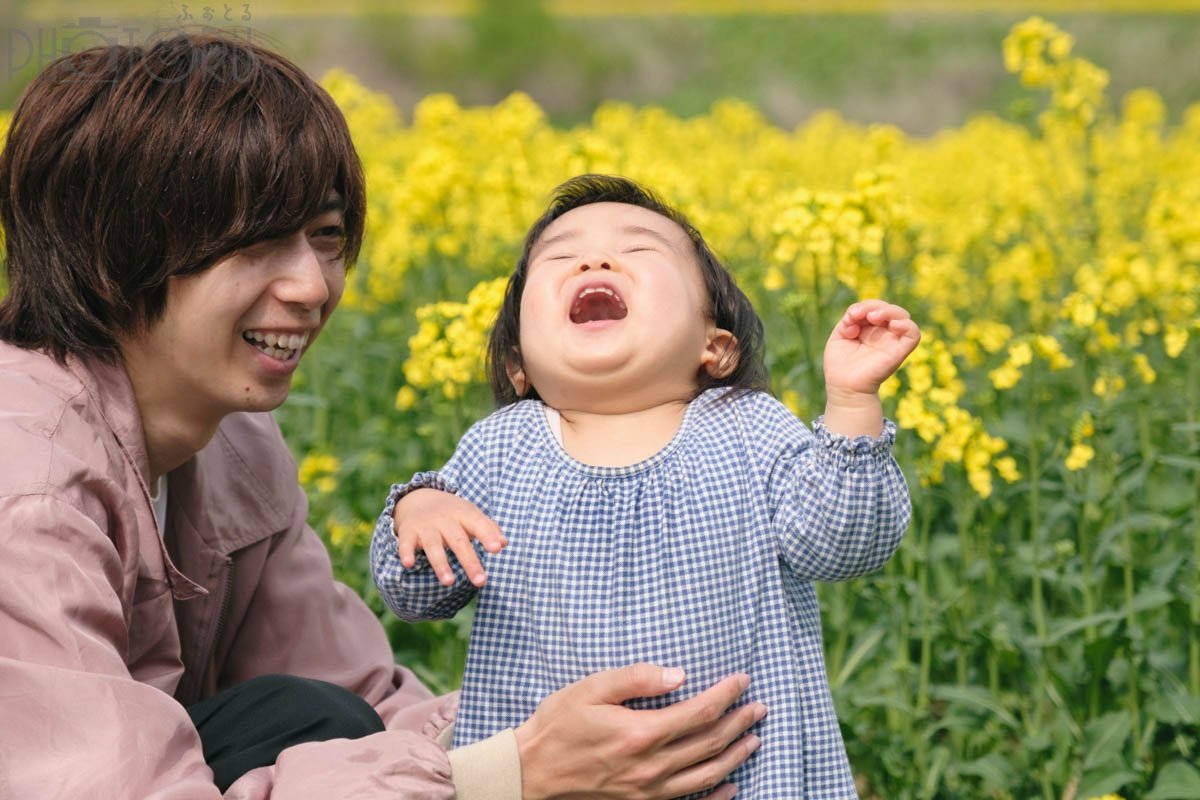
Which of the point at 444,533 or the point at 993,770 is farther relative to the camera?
the point at 993,770

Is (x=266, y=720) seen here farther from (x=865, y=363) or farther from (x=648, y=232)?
(x=865, y=363)

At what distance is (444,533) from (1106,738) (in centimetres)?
163

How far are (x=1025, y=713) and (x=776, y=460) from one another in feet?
4.12

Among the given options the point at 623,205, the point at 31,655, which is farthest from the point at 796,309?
the point at 31,655

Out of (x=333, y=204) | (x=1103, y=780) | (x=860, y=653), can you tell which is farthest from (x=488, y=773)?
(x=1103, y=780)

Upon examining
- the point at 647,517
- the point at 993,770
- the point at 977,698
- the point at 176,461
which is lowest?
the point at 993,770

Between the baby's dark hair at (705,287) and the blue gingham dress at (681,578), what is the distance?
0.43 ft

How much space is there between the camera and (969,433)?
9.74 feet

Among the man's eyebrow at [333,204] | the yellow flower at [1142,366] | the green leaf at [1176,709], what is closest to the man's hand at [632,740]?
the man's eyebrow at [333,204]

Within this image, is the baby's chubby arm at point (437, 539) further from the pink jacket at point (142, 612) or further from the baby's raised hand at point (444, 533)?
the pink jacket at point (142, 612)

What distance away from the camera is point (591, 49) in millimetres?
26938

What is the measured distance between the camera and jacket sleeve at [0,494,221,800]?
1838 mm

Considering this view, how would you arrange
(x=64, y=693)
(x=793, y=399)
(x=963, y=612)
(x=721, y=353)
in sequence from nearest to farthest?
(x=64, y=693), (x=721, y=353), (x=963, y=612), (x=793, y=399)

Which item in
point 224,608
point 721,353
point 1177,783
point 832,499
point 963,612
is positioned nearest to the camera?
point 832,499
